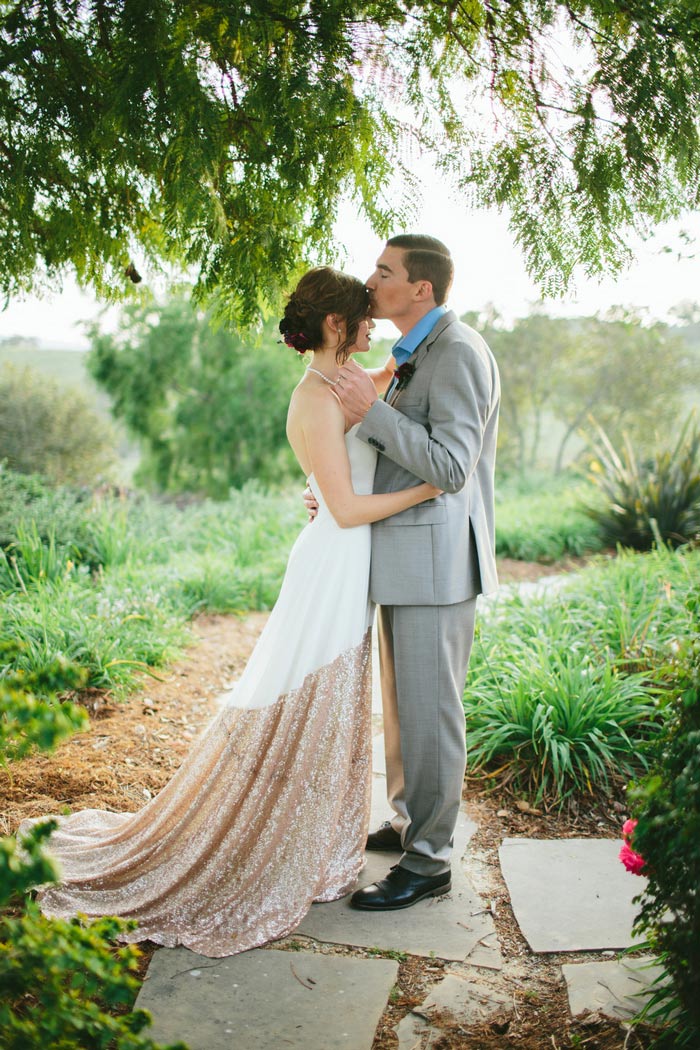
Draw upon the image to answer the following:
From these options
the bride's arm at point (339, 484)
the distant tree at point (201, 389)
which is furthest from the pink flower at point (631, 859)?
the distant tree at point (201, 389)

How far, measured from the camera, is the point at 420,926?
2713 millimetres

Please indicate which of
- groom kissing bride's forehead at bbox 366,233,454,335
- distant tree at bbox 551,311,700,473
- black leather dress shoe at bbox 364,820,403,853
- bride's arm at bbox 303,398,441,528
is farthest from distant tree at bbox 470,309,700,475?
bride's arm at bbox 303,398,441,528

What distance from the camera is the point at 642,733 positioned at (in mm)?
3951

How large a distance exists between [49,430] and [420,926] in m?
9.41

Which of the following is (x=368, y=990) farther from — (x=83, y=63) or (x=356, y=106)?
(x=83, y=63)

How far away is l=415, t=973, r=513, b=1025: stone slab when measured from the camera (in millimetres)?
2242

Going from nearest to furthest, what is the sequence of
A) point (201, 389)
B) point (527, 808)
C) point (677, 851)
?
point (677, 851), point (527, 808), point (201, 389)

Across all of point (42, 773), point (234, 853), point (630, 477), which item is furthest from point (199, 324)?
point (234, 853)

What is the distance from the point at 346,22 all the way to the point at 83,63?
0.88m

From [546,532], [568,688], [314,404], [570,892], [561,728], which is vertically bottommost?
[570,892]

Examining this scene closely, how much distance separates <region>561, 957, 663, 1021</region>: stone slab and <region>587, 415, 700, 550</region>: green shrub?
18.7ft

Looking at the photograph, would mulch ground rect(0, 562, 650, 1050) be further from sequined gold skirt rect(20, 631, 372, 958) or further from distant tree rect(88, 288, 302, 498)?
distant tree rect(88, 288, 302, 498)

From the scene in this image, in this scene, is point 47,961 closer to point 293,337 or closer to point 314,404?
point 314,404

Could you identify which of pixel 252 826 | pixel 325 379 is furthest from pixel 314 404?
pixel 252 826
